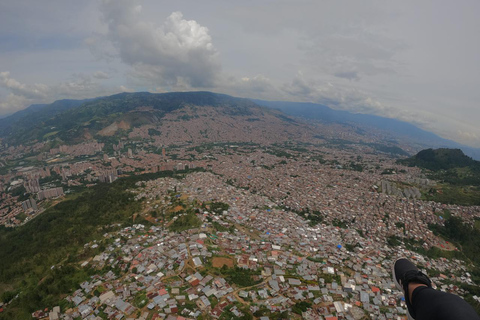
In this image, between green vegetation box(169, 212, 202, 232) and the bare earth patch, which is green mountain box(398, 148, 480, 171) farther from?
the bare earth patch

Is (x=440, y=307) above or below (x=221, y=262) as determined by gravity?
above

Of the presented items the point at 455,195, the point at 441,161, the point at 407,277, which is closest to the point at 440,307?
the point at 407,277

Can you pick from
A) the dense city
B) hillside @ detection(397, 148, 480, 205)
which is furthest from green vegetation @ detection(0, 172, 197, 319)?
hillside @ detection(397, 148, 480, 205)

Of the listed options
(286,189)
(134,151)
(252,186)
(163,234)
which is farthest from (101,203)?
(134,151)

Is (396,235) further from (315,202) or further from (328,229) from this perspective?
(315,202)

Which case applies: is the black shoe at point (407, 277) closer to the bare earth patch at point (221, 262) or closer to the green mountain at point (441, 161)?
the bare earth patch at point (221, 262)

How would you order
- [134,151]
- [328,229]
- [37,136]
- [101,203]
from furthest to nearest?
[37,136] → [134,151] → [101,203] → [328,229]

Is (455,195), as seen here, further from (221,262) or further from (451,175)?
(221,262)
